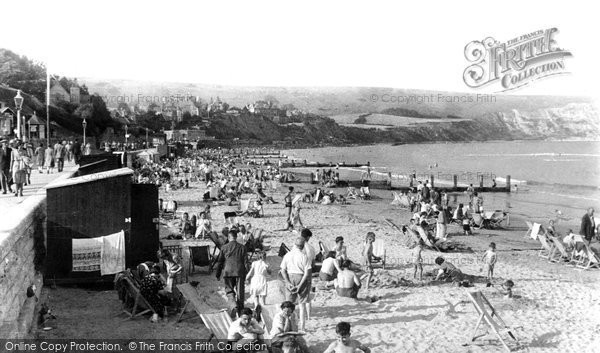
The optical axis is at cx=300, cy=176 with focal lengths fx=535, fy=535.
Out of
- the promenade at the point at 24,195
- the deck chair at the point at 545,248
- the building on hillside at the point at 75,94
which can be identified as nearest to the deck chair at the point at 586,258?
the deck chair at the point at 545,248

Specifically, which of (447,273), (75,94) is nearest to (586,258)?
(447,273)

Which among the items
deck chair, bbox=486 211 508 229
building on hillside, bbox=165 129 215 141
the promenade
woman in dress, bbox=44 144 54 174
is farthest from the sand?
building on hillside, bbox=165 129 215 141

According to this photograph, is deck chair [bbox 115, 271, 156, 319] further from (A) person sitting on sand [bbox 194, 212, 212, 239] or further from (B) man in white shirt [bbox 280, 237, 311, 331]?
(A) person sitting on sand [bbox 194, 212, 212, 239]

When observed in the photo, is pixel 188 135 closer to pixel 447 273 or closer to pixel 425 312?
pixel 447 273

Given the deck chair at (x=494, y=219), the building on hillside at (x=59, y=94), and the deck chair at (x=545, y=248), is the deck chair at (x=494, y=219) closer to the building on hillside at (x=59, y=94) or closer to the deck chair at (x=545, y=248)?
the deck chair at (x=545, y=248)

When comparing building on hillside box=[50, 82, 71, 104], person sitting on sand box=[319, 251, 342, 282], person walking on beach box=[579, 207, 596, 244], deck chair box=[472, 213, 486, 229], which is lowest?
deck chair box=[472, 213, 486, 229]

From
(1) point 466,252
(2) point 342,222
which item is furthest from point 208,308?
(2) point 342,222
